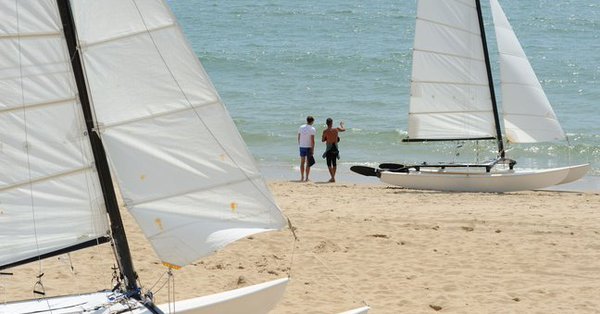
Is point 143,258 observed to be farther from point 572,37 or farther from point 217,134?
point 572,37

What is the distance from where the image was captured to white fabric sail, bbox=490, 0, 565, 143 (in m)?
17.1

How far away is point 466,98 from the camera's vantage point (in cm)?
1709

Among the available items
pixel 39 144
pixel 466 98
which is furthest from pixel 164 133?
pixel 466 98

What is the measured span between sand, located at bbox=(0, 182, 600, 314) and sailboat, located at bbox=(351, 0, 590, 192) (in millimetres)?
2674

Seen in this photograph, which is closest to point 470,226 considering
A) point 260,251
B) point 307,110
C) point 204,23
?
point 260,251

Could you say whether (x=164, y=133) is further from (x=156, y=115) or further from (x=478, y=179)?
(x=478, y=179)

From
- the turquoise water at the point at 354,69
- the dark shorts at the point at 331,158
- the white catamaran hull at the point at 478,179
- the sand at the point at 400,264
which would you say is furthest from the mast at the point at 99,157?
the dark shorts at the point at 331,158

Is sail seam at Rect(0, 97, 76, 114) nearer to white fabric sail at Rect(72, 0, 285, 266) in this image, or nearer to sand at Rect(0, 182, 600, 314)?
white fabric sail at Rect(72, 0, 285, 266)

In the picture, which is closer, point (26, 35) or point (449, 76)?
point (26, 35)

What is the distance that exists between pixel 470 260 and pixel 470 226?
185 cm

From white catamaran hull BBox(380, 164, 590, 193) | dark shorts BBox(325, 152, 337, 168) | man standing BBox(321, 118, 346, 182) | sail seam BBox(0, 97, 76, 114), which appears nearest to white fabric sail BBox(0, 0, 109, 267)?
sail seam BBox(0, 97, 76, 114)

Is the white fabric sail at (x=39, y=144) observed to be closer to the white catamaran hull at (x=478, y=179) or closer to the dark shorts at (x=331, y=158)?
the white catamaran hull at (x=478, y=179)

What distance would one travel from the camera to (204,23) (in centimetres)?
4847

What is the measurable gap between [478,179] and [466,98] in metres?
1.30
